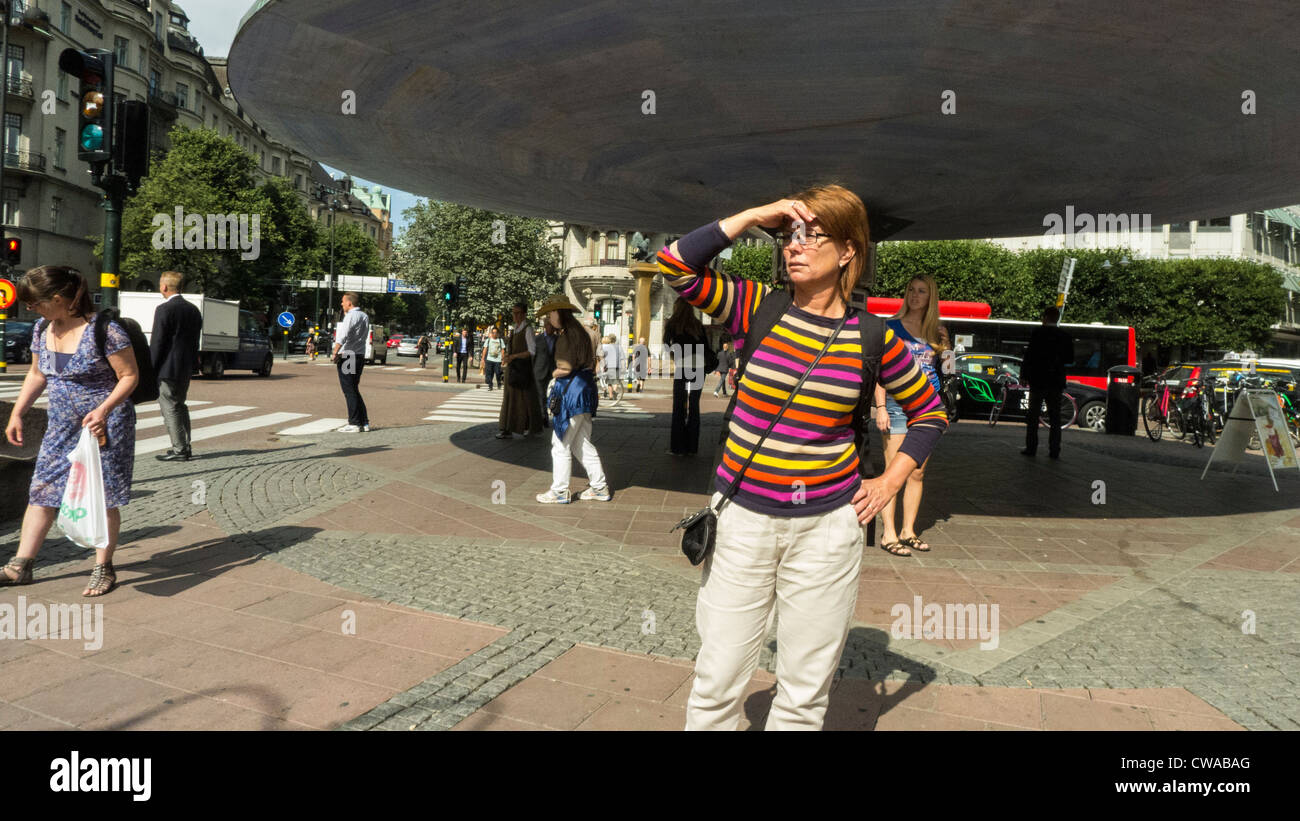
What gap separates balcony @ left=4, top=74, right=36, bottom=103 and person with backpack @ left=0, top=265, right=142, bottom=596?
160 feet

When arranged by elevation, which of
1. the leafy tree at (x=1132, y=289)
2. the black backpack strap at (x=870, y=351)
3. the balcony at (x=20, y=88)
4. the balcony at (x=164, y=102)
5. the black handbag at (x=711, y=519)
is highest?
the balcony at (x=164, y=102)

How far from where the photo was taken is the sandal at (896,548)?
5.81m

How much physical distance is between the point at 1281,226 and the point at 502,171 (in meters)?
62.5

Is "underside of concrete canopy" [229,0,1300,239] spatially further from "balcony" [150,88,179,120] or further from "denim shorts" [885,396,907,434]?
"balcony" [150,88,179,120]

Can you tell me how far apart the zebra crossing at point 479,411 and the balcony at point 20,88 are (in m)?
36.2

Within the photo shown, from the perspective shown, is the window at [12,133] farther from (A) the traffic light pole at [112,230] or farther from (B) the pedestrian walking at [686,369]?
(B) the pedestrian walking at [686,369]

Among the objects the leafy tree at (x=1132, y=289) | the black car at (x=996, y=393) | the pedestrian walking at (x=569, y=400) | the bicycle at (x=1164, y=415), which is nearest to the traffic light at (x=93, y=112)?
the pedestrian walking at (x=569, y=400)

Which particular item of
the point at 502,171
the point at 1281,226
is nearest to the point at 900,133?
the point at 502,171

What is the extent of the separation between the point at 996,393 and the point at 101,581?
63.0 ft

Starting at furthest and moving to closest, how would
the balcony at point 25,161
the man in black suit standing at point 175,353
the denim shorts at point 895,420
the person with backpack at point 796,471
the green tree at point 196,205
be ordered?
the green tree at point 196,205 → the balcony at point 25,161 → the man in black suit standing at point 175,353 → the denim shorts at point 895,420 → the person with backpack at point 796,471

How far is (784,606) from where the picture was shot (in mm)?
2402
